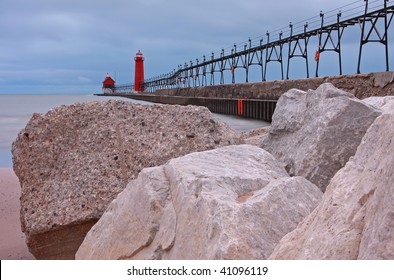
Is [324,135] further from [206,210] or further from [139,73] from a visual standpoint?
[139,73]

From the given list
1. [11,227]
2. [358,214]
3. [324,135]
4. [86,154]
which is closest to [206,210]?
[358,214]

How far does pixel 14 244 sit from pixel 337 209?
3875mm

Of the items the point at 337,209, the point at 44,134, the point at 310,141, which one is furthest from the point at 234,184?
the point at 44,134

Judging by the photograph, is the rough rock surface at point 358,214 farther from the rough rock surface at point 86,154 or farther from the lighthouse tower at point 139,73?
the lighthouse tower at point 139,73

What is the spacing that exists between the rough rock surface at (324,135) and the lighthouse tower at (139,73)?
293 ft

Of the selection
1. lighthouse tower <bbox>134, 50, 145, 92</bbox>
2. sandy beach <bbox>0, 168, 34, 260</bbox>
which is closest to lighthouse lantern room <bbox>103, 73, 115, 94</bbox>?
lighthouse tower <bbox>134, 50, 145, 92</bbox>

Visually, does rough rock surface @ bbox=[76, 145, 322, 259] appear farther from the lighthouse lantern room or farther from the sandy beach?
the lighthouse lantern room

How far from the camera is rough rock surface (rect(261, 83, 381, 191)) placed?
11.4 ft

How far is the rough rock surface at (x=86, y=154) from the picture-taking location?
3.87 m

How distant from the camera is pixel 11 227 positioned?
18.7 ft

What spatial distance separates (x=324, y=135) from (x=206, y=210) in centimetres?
140

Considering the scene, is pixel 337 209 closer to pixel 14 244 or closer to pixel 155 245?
pixel 155 245

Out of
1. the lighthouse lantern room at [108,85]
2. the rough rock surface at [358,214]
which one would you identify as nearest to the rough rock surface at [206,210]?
the rough rock surface at [358,214]
